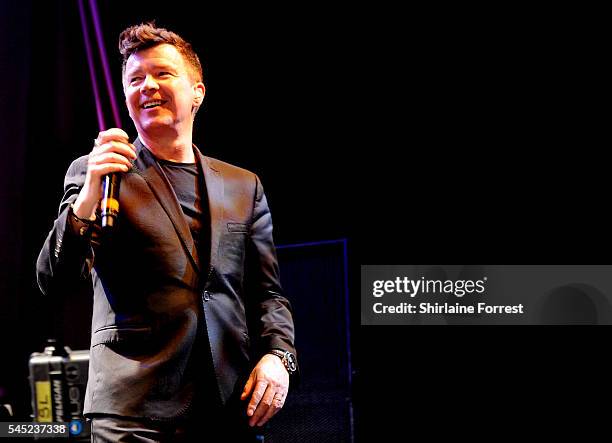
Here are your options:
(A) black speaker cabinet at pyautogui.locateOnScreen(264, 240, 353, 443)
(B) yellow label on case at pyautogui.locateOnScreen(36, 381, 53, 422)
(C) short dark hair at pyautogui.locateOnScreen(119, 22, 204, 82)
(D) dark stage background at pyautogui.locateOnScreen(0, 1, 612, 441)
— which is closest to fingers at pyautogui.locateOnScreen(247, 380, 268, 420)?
(C) short dark hair at pyautogui.locateOnScreen(119, 22, 204, 82)

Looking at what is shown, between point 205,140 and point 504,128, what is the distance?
160 centimetres

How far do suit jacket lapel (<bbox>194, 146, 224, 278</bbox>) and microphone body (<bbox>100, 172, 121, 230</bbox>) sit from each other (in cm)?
26

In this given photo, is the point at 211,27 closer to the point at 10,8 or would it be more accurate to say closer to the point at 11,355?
the point at 10,8

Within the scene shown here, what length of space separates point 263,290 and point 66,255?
0.50 meters

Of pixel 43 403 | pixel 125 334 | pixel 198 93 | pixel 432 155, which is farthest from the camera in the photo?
pixel 432 155

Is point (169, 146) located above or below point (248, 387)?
above

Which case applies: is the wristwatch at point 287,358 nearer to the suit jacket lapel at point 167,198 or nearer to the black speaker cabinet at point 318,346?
the suit jacket lapel at point 167,198

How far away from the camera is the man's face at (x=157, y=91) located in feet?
5.08

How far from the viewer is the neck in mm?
1574

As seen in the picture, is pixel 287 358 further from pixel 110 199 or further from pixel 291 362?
pixel 110 199

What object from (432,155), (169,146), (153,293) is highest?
(432,155)

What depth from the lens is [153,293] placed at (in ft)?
4.54

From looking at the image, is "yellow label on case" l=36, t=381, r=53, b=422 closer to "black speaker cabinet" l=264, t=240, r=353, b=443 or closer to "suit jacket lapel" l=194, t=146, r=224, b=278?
"black speaker cabinet" l=264, t=240, r=353, b=443

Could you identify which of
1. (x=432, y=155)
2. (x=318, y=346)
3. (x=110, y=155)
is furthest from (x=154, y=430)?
(x=432, y=155)
